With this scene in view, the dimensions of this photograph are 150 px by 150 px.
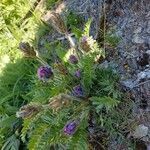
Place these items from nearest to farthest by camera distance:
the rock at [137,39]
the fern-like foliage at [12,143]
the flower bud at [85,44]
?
the flower bud at [85,44] → the rock at [137,39] → the fern-like foliage at [12,143]

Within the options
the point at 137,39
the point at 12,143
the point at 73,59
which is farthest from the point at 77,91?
the point at 12,143

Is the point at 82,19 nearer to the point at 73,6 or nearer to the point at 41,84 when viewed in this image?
the point at 73,6

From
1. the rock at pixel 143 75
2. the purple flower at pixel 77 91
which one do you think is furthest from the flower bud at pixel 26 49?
the rock at pixel 143 75

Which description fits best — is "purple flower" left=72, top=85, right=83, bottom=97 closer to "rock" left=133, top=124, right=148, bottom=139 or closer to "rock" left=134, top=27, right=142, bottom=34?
"rock" left=133, top=124, right=148, bottom=139

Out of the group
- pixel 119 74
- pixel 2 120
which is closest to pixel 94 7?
pixel 119 74

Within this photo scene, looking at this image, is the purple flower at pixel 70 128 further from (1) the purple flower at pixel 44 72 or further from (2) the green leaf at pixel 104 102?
(1) the purple flower at pixel 44 72

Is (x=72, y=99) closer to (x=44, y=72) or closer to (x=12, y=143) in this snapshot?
(x=44, y=72)
